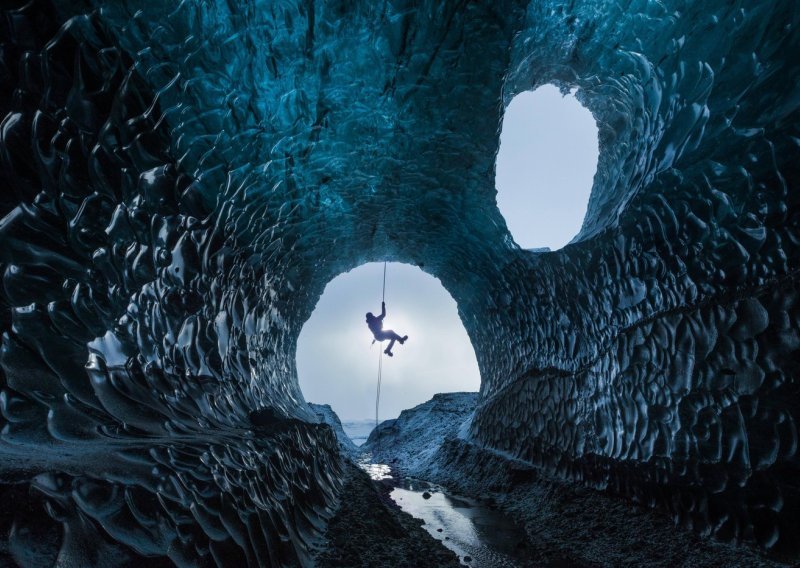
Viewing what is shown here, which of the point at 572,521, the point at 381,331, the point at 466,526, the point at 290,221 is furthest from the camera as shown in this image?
the point at 381,331

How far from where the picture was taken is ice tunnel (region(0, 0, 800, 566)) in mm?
1695

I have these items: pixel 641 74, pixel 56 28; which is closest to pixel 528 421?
pixel 641 74

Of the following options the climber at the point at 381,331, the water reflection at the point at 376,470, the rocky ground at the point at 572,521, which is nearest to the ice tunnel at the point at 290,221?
the rocky ground at the point at 572,521

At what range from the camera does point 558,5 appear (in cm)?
338

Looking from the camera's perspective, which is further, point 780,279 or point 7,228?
point 780,279

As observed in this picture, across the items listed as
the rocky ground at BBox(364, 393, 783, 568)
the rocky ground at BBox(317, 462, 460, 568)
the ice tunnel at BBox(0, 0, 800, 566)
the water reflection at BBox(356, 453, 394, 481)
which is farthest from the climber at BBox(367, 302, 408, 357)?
the rocky ground at BBox(317, 462, 460, 568)

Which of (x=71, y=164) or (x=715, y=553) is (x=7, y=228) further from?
(x=715, y=553)

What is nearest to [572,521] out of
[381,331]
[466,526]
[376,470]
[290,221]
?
[466,526]

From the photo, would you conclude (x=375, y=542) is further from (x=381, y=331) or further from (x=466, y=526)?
(x=381, y=331)

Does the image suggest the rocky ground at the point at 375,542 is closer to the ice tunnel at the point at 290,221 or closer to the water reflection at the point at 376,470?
the ice tunnel at the point at 290,221

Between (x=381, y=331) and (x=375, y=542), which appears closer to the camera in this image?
(x=375, y=542)

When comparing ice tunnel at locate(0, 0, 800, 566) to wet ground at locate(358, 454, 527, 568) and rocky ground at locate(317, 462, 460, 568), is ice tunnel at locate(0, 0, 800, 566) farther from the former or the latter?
wet ground at locate(358, 454, 527, 568)

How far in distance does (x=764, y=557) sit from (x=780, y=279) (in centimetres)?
138

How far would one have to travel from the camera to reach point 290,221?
5055mm
